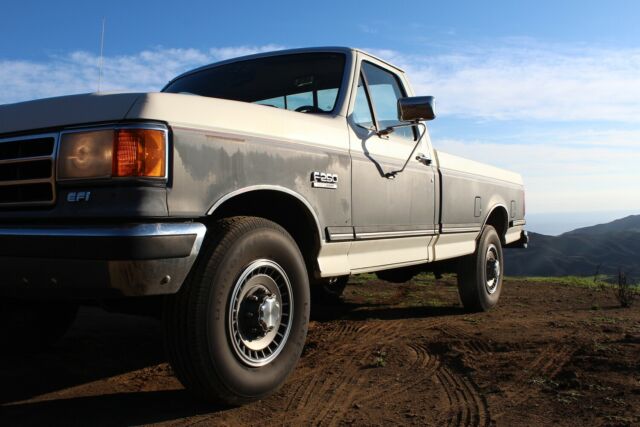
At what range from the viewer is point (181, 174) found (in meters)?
2.56

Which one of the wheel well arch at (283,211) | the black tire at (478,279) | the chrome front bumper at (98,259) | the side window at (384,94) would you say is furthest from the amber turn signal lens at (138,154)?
the black tire at (478,279)

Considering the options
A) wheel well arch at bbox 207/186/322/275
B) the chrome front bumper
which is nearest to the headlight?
the chrome front bumper

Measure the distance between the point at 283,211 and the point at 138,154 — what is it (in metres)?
1.14

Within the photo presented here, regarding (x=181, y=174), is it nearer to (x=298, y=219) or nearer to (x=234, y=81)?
(x=298, y=219)

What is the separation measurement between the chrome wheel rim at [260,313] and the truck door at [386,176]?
899mm

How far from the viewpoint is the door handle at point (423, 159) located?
15.6 ft

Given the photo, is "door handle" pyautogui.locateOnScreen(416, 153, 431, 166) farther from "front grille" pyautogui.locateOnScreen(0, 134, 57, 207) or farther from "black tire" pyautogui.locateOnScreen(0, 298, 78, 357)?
"front grille" pyautogui.locateOnScreen(0, 134, 57, 207)

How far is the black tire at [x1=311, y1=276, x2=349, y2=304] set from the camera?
5.72 metres

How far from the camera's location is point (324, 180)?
3.45 meters

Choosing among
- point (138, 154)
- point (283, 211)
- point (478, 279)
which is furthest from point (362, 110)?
point (478, 279)

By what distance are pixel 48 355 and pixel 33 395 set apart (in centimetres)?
87

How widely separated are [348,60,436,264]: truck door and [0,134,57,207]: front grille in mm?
1856

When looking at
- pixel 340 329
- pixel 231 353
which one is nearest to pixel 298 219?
pixel 231 353

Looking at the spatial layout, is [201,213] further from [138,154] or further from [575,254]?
[575,254]
